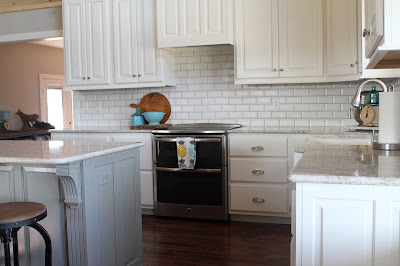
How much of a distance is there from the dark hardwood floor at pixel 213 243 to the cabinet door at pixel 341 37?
5.15 ft

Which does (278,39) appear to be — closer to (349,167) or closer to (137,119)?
(137,119)

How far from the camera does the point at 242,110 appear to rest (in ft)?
14.9

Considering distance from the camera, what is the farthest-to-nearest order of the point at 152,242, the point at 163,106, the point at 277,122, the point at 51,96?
1. the point at 51,96
2. the point at 163,106
3. the point at 277,122
4. the point at 152,242

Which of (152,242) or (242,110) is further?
(242,110)

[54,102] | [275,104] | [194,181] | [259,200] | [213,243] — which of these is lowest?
[213,243]

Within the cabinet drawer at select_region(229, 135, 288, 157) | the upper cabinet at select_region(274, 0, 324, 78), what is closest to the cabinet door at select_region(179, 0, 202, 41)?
the upper cabinet at select_region(274, 0, 324, 78)

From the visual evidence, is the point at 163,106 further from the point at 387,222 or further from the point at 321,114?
the point at 387,222

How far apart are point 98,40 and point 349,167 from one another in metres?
3.73

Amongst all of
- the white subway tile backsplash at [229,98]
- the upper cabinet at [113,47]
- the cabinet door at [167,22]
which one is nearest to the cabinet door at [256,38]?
the white subway tile backsplash at [229,98]

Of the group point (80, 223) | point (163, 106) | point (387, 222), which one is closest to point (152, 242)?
point (80, 223)

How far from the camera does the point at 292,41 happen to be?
157 inches

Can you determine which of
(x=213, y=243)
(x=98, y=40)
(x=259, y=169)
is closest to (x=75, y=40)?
(x=98, y=40)

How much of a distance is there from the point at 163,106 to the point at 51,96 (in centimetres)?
551

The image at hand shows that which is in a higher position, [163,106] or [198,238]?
[163,106]
